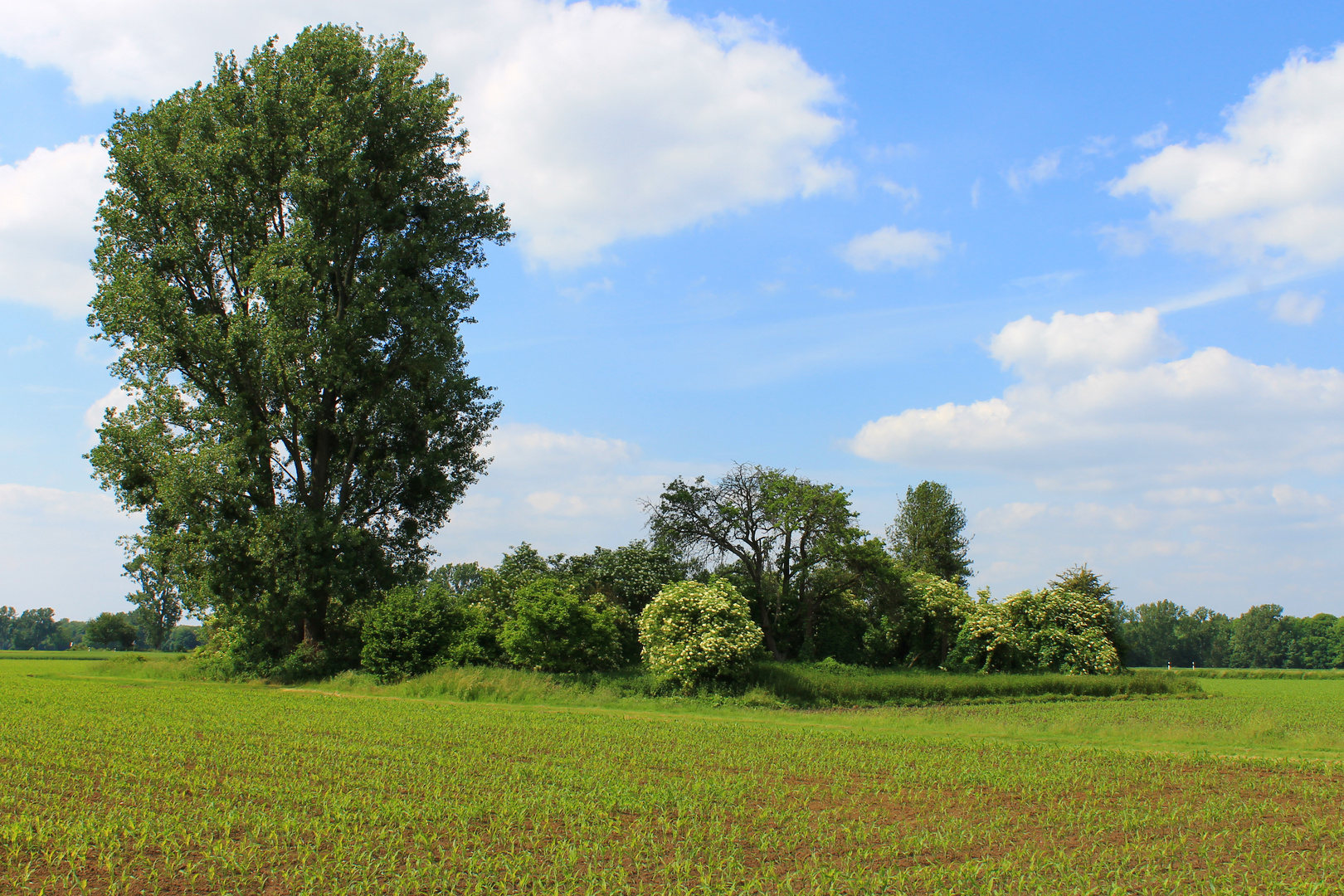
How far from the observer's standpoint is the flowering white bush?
2841cm

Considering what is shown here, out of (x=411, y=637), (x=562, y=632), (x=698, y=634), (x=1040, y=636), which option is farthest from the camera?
(x=1040, y=636)

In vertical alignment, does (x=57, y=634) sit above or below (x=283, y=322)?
below

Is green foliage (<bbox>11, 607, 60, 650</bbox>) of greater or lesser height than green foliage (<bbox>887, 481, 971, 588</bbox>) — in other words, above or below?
below

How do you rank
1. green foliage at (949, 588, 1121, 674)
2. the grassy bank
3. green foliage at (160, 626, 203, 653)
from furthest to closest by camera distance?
green foliage at (160, 626, 203, 653) → green foliage at (949, 588, 1121, 674) → the grassy bank

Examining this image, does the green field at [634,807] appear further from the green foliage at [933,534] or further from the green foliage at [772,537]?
the green foliage at [933,534]

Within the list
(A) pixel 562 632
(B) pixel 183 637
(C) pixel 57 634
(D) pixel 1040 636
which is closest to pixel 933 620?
(D) pixel 1040 636

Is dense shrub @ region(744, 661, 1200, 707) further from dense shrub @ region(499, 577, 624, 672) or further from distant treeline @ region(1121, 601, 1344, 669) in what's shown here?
distant treeline @ region(1121, 601, 1344, 669)

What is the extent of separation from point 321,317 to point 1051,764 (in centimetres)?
2742

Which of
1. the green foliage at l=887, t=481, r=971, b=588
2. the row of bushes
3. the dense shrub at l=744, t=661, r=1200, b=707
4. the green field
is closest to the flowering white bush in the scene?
the row of bushes

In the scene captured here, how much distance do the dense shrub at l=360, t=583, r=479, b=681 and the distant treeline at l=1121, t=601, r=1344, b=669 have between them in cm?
10386

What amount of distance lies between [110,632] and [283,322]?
100292mm

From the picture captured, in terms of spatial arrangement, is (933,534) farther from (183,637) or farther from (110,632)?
(183,637)

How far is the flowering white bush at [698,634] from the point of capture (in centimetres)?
2841

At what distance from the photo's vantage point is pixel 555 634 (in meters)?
30.5
